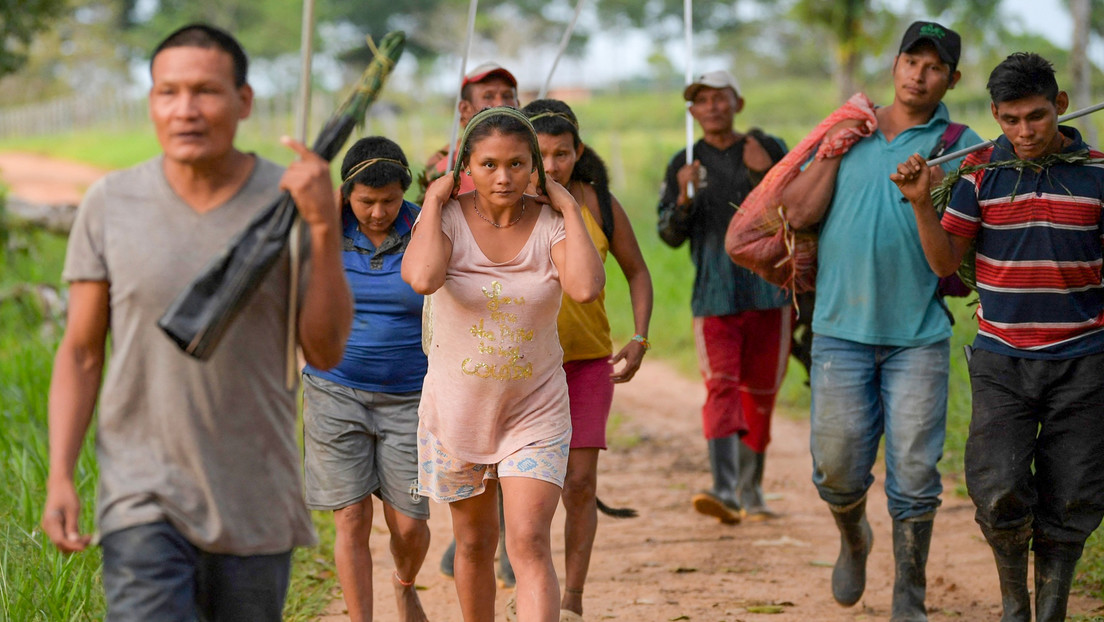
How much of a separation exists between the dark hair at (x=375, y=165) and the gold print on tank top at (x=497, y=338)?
86cm

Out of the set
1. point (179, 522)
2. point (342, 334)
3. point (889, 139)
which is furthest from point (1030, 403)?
point (179, 522)

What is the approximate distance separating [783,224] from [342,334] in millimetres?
2727

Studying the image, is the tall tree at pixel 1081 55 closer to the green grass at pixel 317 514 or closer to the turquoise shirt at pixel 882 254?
the green grass at pixel 317 514

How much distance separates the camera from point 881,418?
5156mm

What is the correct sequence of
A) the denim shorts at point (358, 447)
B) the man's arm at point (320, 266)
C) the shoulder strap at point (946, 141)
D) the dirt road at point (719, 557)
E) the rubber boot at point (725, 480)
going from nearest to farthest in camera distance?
the man's arm at point (320, 266)
the denim shorts at point (358, 447)
the shoulder strap at point (946, 141)
the dirt road at point (719, 557)
the rubber boot at point (725, 480)

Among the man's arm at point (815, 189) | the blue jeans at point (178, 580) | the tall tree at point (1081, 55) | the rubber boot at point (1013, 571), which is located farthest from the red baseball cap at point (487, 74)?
the tall tree at point (1081, 55)

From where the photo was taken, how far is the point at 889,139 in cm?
509

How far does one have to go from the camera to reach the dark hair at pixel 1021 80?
425 cm

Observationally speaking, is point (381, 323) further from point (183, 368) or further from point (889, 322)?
point (889, 322)

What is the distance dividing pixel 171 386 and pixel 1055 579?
10.8 ft

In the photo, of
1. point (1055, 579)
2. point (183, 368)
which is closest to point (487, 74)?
point (183, 368)

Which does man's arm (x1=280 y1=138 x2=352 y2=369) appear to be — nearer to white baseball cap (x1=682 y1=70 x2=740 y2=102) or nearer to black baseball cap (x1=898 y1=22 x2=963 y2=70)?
black baseball cap (x1=898 y1=22 x2=963 y2=70)

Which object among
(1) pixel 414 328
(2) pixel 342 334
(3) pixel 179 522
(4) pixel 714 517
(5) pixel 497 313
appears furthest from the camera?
(4) pixel 714 517

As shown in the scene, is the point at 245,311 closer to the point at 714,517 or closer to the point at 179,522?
the point at 179,522
